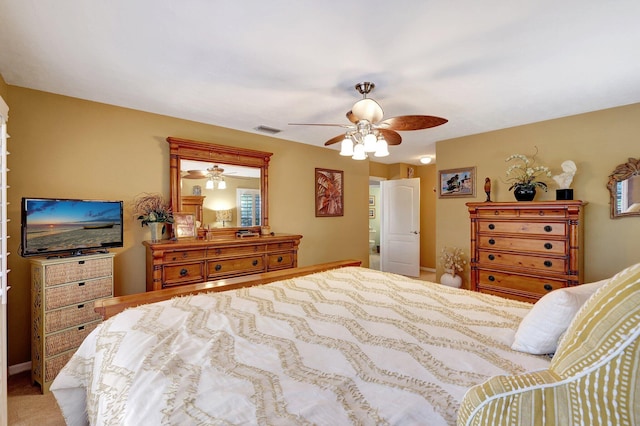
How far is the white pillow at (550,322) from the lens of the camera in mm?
1130

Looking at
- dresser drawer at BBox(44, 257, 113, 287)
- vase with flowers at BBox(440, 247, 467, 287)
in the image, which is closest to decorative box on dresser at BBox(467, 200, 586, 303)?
vase with flowers at BBox(440, 247, 467, 287)

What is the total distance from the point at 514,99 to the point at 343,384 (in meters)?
3.13

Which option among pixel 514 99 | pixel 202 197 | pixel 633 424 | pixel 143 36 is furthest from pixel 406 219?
pixel 633 424

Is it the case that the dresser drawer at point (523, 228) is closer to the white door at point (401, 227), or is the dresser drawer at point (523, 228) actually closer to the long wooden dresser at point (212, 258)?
the white door at point (401, 227)

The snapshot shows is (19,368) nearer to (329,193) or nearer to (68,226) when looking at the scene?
(68,226)

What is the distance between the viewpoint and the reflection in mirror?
138 inches

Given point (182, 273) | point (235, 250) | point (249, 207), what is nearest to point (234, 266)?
point (235, 250)

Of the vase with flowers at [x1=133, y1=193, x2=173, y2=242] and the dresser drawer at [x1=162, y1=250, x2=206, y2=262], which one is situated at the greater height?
the vase with flowers at [x1=133, y1=193, x2=173, y2=242]

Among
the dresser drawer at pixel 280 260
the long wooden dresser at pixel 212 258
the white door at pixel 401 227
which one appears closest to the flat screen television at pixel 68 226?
the long wooden dresser at pixel 212 258

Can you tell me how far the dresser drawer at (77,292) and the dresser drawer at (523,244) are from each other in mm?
4047

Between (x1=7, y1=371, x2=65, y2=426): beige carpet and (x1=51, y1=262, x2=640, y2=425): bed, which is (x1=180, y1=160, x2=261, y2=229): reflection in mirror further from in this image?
(x1=7, y1=371, x2=65, y2=426): beige carpet

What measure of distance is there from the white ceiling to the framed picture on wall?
5.87 ft

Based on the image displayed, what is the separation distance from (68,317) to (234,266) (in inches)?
58.3

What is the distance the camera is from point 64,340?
2.37 m
